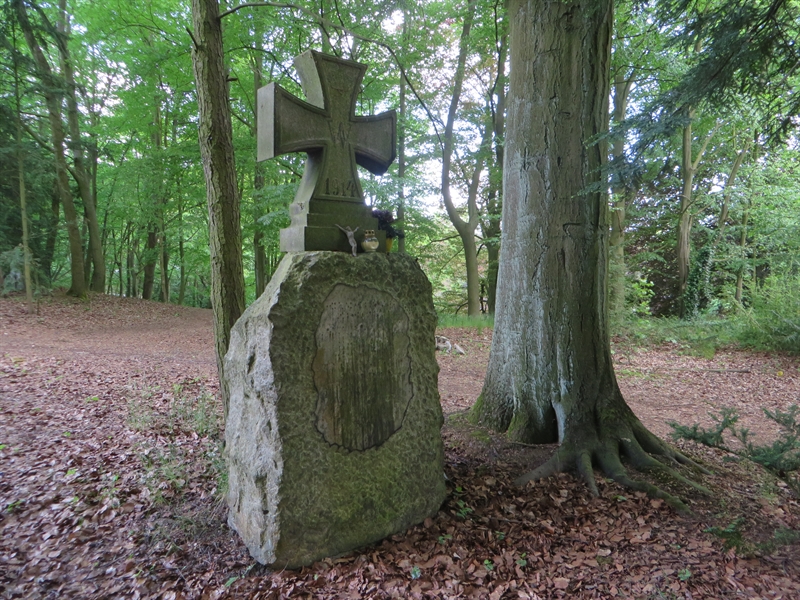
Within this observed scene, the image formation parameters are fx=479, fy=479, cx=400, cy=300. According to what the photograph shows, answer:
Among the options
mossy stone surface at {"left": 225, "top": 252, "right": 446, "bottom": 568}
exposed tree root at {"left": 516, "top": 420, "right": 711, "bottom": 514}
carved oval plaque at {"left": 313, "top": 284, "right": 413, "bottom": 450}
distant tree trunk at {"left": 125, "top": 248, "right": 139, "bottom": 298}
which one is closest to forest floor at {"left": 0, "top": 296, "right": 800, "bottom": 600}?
exposed tree root at {"left": 516, "top": 420, "right": 711, "bottom": 514}

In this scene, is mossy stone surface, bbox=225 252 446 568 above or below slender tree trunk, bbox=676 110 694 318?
below

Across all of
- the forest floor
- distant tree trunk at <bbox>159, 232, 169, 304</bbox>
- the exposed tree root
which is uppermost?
distant tree trunk at <bbox>159, 232, 169, 304</bbox>

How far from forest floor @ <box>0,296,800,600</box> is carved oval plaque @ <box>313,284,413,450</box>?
2.42 feet

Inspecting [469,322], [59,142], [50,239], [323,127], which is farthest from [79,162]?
[323,127]

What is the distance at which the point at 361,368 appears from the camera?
3.03 metres

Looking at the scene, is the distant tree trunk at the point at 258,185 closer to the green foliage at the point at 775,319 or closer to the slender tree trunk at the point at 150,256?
the slender tree trunk at the point at 150,256

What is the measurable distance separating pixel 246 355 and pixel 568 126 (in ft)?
9.94

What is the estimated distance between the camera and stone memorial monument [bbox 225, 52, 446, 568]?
8.94 ft

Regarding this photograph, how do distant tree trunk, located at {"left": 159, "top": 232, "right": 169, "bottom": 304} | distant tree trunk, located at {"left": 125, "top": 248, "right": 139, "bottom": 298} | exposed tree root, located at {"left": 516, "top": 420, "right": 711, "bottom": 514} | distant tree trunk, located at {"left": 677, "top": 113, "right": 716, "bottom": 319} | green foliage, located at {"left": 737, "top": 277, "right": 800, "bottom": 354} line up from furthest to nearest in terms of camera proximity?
1. distant tree trunk, located at {"left": 125, "top": 248, "right": 139, "bottom": 298}
2. distant tree trunk, located at {"left": 159, "top": 232, "right": 169, "bottom": 304}
3. distant tree trunk, located at {"left": 677, "top": 113, "right": 716, "bottom": 319}
4. green foliage, located at {"left": 737, "top": 277, "right": 800, "bottom": 354}
5. exposed tree root, located at {"left": 516, "top": 420, "right": 711, "bottom": 514}

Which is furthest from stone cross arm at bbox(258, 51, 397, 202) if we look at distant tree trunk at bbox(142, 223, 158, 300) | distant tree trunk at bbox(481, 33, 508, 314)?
distant tree trunk at bbox(142, 223, 158, 300)

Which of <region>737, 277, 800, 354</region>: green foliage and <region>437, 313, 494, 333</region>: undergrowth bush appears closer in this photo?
<region>737, 277, 800, 354</region>: green foliage

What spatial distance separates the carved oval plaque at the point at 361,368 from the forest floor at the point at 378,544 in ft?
2.42

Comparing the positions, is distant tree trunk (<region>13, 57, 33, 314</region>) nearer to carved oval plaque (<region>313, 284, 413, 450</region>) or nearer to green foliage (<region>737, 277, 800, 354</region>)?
carved oval plaque (<region>313, 284, 413, 450</region>)

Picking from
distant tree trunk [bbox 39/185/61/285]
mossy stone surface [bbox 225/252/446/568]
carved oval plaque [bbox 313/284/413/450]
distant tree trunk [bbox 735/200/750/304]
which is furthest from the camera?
distant tree trunk [bbox 735/200/750/304]
